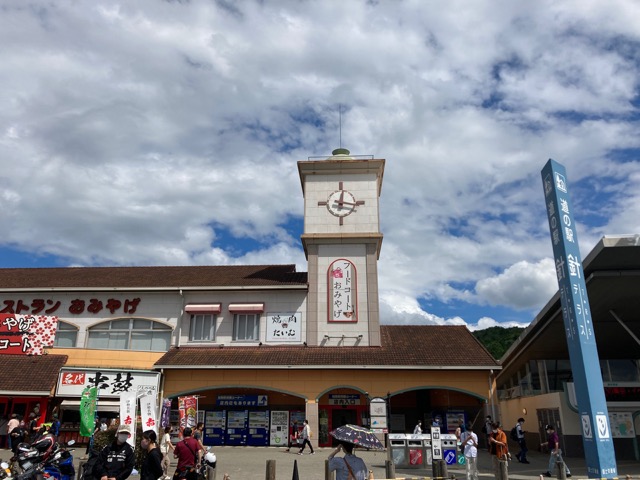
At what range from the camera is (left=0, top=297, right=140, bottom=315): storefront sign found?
2684cm

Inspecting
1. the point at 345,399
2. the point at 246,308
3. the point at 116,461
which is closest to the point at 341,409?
the point at 345,399

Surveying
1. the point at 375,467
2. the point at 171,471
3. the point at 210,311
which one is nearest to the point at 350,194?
the point at 210,311

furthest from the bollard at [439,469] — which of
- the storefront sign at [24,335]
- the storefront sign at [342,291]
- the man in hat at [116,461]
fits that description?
the storefront sign at [24,335]

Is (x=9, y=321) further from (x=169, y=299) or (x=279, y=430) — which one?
(x=279, y=430)

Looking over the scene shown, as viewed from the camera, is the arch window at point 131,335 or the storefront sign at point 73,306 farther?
the storefront sign at point 73,306

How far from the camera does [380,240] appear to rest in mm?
27297

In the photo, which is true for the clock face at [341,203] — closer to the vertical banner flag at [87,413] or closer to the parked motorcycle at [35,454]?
the vertical banner flag at [87,413]

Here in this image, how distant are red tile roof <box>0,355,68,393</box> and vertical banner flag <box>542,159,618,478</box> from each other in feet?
67.0

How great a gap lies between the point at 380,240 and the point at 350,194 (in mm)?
3143

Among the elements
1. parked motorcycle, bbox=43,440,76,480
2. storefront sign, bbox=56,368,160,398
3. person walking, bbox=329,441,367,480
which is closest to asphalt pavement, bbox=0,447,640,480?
storefront sign, bbox=56,368,160,398

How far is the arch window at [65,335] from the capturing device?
26609 millimetres

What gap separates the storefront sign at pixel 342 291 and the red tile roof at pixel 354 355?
1.67 meters

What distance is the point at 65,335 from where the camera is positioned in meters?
26.8

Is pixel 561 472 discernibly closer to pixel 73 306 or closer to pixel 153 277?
pixel 153 277
